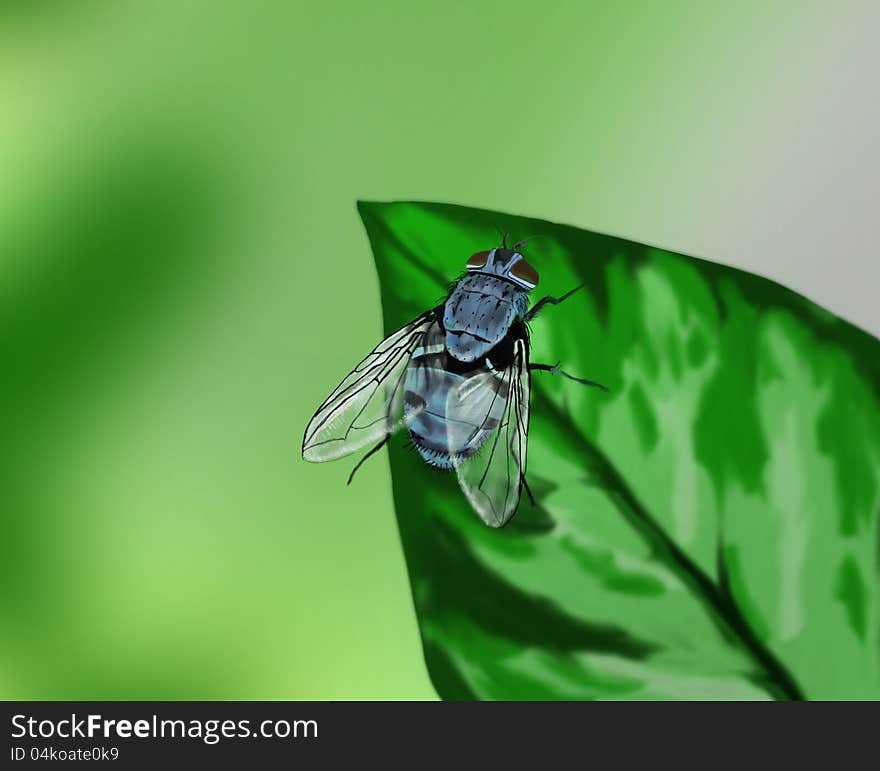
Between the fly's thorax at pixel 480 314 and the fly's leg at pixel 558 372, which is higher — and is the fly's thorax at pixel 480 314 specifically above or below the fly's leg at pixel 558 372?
above

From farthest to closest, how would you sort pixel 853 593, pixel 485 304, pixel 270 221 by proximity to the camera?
pixel 270 221, pixel 485 304, pixel 853 593

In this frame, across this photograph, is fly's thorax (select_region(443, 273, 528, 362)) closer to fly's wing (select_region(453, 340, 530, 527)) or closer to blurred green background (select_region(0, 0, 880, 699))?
fly's wing (select_region(453, 340, 530, 527))

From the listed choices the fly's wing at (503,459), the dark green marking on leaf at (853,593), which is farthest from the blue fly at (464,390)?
the dark green marking on leaf at (853,593)

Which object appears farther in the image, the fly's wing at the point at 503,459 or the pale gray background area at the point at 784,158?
the pale gray background area at the point at 784,158

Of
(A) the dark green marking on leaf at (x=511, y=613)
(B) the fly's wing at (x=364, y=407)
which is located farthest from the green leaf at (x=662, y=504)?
(B) the fly's wing at (x=364, y=407)

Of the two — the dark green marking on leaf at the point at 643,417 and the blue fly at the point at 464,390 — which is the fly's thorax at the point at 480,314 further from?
the dark green marking on leaf at the point at 643,417

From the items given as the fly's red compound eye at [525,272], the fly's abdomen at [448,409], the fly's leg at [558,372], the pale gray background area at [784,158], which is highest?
the pale gray background area at [784,158]

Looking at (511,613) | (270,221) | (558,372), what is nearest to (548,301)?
(558,372)

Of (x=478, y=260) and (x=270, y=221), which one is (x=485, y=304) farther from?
(x=270, y=221)
